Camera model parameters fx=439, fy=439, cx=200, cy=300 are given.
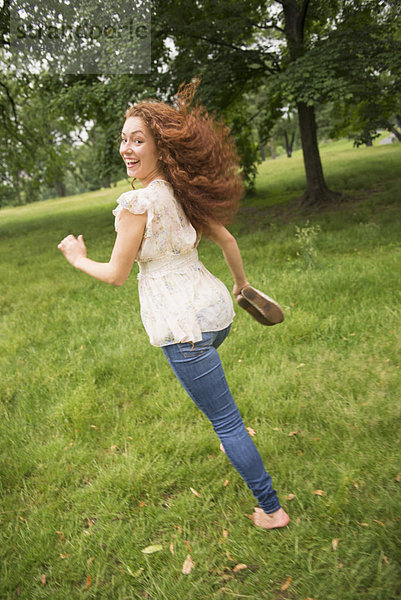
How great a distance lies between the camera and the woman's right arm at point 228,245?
2299mm

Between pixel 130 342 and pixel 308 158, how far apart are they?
889 cm

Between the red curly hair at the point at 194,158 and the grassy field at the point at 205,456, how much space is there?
5.51 ft

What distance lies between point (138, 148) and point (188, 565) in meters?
2.11

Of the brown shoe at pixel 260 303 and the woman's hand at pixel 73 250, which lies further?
the brown shoe at pixel 260 303

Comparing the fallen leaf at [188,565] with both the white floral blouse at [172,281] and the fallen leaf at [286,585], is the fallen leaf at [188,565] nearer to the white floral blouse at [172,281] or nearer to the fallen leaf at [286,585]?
the fallen leaf at [286,585]

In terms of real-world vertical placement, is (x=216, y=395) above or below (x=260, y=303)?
below

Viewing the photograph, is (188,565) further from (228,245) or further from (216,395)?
(228,245)

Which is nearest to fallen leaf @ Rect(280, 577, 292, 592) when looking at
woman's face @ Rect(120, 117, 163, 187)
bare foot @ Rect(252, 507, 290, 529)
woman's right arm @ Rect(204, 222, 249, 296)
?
bare foot @ Rect(252, 507, 290, 529)

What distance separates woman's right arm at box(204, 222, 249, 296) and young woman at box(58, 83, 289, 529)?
6 centimetres

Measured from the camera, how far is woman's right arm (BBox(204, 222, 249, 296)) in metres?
2.30

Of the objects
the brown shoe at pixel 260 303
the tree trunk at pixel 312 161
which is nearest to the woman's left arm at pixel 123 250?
the brown shoe at pixel 260 303

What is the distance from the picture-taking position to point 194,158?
2.05 metres

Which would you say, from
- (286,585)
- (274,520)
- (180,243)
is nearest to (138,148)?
(180,243)

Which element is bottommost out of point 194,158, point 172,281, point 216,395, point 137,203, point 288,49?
point 216,395
